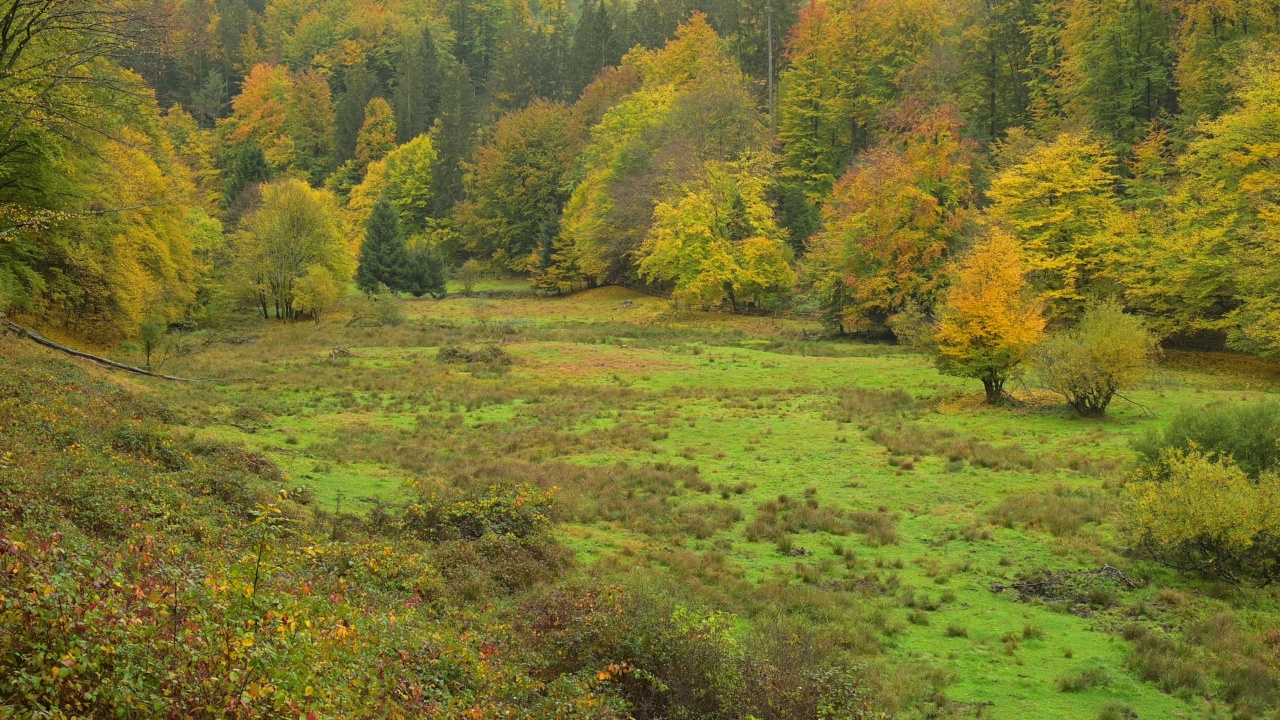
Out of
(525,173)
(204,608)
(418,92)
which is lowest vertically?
(204,608)

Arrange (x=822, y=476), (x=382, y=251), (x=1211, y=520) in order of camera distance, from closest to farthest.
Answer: (x=1211, y=520)
(x=822, y=476)
(x=382, y=251)

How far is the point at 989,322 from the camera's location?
26.0 meters

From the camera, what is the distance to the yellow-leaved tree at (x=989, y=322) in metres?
25.9

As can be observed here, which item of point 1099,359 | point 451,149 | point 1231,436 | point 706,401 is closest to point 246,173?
point 451,149

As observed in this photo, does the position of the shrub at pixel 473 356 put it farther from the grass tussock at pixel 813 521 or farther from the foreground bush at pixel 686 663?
the foreground bush at pixel 686 663

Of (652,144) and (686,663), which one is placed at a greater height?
(652,144)

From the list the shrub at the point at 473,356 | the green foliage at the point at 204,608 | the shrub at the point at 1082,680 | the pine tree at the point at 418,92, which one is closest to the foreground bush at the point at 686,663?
the green foliage at the point at 204,608

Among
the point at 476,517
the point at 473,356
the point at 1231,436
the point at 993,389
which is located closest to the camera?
the point at 476,517

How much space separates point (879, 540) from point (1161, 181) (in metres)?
36.5

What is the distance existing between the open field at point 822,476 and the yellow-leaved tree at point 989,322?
1621 mm

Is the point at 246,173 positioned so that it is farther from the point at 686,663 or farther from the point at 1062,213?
the point at 686,663

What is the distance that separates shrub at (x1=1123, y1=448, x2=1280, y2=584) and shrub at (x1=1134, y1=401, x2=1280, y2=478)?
2.13 m

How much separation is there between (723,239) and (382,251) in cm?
3168

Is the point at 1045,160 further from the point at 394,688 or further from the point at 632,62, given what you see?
the point at 632,62
